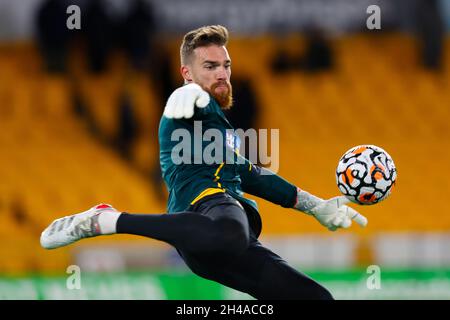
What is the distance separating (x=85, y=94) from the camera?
17.0 metres

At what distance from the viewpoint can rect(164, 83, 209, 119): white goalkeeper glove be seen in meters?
6.48

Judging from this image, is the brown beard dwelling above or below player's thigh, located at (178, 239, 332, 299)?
above

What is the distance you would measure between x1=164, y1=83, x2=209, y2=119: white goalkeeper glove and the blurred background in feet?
18.9

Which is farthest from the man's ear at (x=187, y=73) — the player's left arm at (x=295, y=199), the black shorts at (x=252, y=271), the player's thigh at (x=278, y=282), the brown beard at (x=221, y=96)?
the player's thigh at (x=278, y=282)

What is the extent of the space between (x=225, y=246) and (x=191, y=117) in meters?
0.97

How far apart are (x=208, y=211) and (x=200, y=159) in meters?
0.45

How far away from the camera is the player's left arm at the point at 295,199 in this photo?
7.24 m

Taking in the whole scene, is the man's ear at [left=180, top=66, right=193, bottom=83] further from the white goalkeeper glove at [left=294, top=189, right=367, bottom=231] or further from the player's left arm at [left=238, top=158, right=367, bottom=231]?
the white goalkeeper glove at [left=294, top=189, right=367, bottom=231]

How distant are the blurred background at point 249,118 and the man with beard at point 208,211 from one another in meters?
5.22

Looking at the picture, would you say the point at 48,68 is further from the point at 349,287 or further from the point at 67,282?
the point at 349,287

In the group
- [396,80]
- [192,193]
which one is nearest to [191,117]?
[192,193]

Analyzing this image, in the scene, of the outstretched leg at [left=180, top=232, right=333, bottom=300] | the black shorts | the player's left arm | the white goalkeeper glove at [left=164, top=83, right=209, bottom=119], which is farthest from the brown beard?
the outstretched leg at [left=180, top=232, right=333, bottom=300]

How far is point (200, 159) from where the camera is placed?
678cm
